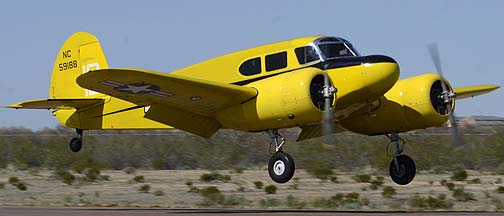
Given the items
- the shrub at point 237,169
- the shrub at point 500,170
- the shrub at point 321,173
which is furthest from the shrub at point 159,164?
the shrub at point 500,170

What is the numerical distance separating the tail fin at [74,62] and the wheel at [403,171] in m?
8.77

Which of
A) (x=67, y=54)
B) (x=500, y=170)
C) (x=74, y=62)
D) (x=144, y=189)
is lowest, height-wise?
(x=144, y=189)

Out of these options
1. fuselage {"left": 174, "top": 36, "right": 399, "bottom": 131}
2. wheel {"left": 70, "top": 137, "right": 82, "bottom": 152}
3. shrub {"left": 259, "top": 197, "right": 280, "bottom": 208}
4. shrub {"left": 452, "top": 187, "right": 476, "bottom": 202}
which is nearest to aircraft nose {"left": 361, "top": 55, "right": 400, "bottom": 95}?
fuselage {"left": 174, "top": 36, "right": 399, "bottom": 131}

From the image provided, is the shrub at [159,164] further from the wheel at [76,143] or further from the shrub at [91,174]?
the wheel at [76,143]

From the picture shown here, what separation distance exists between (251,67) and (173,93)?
195 cm

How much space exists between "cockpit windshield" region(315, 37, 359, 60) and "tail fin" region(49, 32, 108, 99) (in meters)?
7.86

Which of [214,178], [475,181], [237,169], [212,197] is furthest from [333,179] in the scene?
[212,197]

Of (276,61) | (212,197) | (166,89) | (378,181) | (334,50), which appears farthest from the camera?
(378,181)

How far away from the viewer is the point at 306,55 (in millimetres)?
20750

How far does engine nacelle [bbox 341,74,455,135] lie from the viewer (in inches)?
854

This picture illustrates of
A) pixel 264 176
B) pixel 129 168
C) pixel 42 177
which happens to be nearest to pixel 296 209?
pixel 264 176

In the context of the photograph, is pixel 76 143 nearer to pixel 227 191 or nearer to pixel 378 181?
pixel 227 191

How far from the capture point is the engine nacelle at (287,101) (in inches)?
772

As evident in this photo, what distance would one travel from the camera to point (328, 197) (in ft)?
90.5
